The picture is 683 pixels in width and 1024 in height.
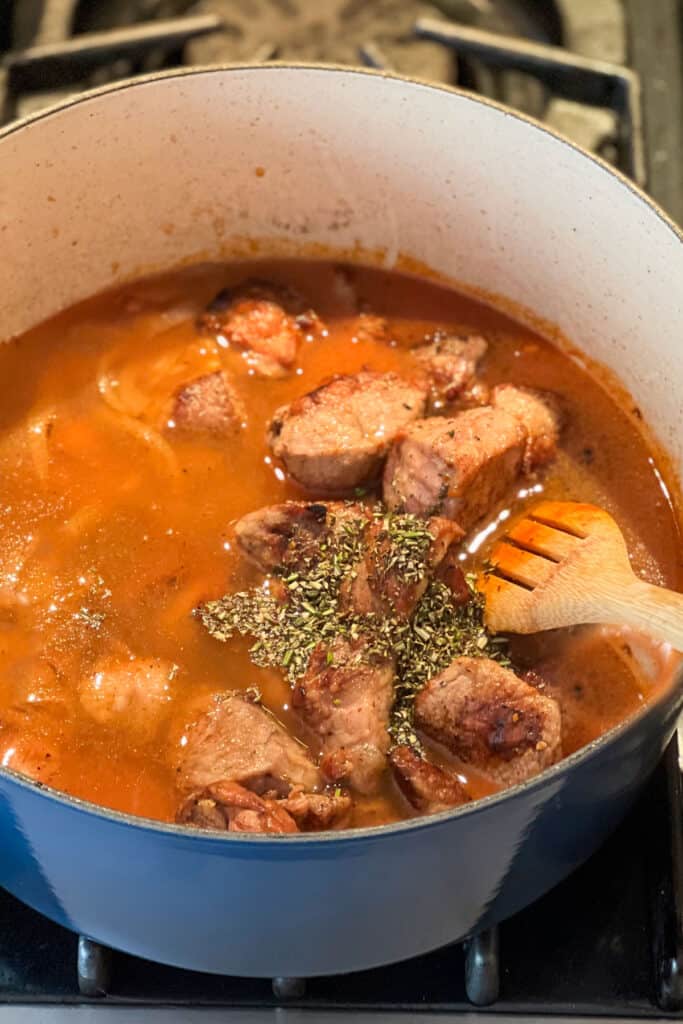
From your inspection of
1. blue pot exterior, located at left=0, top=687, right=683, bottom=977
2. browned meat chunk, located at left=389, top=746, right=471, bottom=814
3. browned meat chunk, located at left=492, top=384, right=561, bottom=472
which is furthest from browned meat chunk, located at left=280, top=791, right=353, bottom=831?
browned meat chunk, located at left=492, top=384, right=561, bottom=472

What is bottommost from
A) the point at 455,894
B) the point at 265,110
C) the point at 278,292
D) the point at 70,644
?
the point at 455,894

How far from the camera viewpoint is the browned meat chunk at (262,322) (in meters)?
2.67

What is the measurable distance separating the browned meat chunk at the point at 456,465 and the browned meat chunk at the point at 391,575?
0.31 ft

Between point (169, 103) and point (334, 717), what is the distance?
1410 millimetres

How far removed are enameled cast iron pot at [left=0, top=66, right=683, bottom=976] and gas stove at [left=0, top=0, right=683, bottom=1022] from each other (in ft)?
0.51

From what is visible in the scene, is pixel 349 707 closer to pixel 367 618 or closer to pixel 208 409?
pixel 367 618

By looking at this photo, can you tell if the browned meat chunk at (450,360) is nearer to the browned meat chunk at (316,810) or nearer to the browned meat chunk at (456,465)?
the browned meat chunk at (456,465)

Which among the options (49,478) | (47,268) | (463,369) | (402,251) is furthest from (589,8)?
(49,478)

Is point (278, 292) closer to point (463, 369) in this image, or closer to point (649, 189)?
point (463, 369)

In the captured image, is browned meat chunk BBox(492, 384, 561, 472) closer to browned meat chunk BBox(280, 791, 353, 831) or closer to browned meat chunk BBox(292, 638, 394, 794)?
browned meat chunk BBox(292, 638, 394, 794)

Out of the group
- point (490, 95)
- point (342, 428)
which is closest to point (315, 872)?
point (342, 428)

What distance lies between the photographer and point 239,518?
2426mm

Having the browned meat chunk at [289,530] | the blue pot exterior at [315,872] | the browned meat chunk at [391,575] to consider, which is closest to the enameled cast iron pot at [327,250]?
the blue pot exterior at [315,872]

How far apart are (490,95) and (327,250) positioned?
67 cm
